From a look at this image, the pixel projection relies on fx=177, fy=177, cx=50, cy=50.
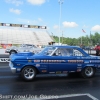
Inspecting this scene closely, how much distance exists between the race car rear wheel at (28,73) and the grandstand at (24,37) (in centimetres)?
4611

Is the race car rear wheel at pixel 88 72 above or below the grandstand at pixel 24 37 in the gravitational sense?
below

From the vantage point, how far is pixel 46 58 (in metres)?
8.09

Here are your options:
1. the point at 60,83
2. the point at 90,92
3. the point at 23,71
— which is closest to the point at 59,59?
the point at 60,83

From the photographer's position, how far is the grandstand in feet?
182

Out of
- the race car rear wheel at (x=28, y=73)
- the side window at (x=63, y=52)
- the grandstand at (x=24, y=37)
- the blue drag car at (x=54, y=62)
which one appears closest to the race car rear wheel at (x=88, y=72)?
the blue drag car at (x=54, y=62)

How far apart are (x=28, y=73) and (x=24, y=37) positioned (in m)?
52.1

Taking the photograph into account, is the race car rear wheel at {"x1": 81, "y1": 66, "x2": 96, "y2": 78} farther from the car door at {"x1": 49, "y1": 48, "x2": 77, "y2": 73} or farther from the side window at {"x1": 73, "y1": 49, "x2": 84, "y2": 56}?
the side window at {"x1": 73, "y1": 49, "x2": 84, "y2": 56}

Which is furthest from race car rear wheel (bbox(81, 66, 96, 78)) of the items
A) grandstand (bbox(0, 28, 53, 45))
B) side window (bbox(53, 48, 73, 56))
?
grandstand (bbox(0, 28, 53, 45))

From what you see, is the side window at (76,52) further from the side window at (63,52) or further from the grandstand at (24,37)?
the grandstand at (24,37)

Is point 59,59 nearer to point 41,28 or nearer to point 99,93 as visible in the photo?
point 99,93

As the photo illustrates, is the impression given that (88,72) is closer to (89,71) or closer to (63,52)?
→ (89,71)

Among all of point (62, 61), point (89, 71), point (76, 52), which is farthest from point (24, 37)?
point (62, 61)

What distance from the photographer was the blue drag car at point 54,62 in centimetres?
782

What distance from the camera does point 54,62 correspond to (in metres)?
8.17
